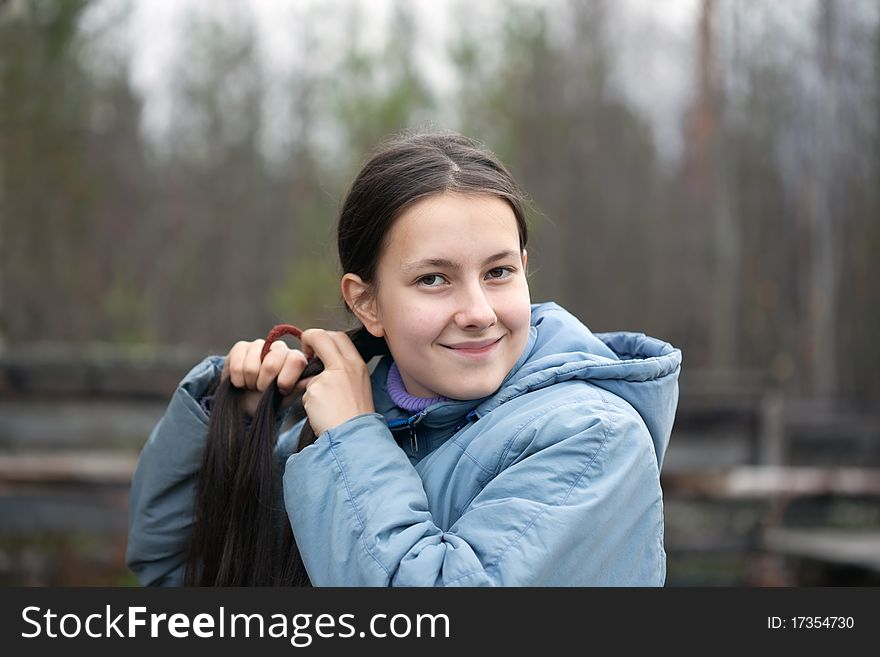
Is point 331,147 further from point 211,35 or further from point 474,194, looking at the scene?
point 474,194

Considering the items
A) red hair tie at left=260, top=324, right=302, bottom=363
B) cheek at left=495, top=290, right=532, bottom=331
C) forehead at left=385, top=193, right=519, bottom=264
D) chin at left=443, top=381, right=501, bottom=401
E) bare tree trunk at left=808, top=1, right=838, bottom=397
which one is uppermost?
bare tree trunk at left=808, top=1, right=838, bottom=397

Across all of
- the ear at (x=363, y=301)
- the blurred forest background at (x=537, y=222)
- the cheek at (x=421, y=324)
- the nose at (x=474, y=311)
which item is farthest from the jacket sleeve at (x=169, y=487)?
the blurred forest background at (x=537, y=222)

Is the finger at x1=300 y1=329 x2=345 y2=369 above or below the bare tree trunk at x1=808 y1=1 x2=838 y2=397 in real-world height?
below

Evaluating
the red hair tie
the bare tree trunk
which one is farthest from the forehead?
the bare tree trunk

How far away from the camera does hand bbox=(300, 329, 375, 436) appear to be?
1.72 metres

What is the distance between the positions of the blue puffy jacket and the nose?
5.0 inches

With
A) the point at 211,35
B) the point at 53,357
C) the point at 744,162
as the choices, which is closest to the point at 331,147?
the point at 211,35

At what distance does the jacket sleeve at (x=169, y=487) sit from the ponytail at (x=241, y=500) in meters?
0.06

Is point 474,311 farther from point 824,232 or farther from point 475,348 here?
point 824,232

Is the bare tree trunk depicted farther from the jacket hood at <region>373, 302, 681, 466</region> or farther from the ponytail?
the ponytail

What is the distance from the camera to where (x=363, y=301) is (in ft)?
6.27

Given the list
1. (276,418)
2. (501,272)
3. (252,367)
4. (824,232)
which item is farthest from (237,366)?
(824,232)

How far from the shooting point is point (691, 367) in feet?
32.1

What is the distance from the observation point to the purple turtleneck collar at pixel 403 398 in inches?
71.0
